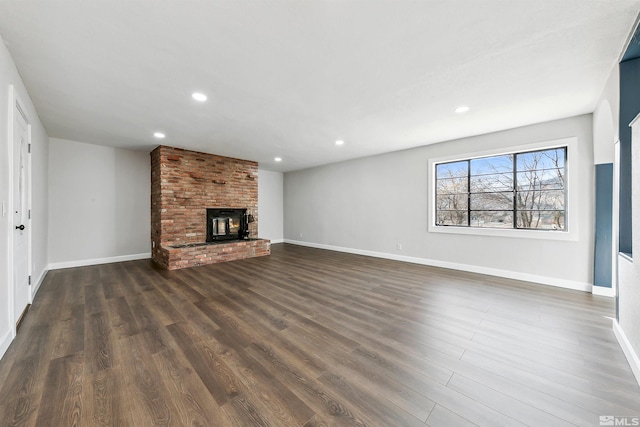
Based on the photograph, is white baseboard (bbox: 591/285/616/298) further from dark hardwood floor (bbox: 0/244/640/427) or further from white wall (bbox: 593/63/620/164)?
white wall (bbox: 593/63/620/164)

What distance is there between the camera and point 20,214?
9.05 ft

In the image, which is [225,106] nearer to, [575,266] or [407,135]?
[407,135]

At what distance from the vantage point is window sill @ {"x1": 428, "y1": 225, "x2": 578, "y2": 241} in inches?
142

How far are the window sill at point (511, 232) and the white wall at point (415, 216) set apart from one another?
73 millimetres

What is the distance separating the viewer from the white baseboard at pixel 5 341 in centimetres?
190

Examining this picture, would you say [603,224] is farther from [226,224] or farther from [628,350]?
[226,224]

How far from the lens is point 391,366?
1.79 metres

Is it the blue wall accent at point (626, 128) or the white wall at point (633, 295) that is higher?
the blue wall accent at point (626, 128)

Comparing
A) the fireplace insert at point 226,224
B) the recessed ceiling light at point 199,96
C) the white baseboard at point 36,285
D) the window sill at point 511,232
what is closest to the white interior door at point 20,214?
the white baseboard at point 36,285

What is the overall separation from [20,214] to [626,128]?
6.21 m

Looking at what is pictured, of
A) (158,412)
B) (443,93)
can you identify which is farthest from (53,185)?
(443,93)

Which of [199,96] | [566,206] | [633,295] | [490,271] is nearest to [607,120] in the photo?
[566,206]

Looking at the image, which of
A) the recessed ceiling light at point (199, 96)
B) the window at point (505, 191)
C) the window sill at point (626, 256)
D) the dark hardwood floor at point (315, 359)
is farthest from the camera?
the window at point (505, 191)

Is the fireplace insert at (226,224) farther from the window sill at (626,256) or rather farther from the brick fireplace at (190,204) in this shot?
the window sill at (626,256)
